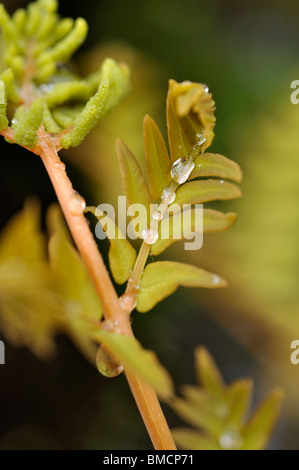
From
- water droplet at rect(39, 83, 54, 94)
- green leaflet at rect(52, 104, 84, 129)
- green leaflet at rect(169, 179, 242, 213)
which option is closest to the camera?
green leaflet at rect(169, 179, 242, 213)

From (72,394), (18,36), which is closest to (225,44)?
(18,36)

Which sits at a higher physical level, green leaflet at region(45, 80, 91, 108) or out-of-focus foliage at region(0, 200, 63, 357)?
green leaflet at region(45, 80, 91, 108)

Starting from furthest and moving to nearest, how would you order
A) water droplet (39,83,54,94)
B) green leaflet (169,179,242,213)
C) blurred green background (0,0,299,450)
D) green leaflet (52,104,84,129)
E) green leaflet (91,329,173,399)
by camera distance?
blurred green background (0,0,299,450) → water droplet (39,83,54,94) → green leaflet (52,104,84,129) → green leaflet (169,179,242,213) → green leaflet (91,329,173,399)

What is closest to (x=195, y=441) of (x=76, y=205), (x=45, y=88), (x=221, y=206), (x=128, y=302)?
(x=128, y=302)

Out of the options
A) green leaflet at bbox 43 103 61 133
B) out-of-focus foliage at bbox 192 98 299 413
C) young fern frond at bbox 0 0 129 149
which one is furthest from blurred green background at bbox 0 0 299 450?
green leaflet at bbox 43 103 61 133

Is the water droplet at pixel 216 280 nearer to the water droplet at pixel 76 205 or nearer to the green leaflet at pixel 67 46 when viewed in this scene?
the water droplet at pixel 76 205

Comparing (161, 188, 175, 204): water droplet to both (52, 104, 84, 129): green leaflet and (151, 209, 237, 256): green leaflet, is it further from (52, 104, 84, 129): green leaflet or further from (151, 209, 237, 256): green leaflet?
(52, 104, 84, 129): green leaflet

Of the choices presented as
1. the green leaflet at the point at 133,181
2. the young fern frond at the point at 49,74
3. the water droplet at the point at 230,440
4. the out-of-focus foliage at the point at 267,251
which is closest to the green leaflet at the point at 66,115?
the young fern frond at the point at 49,74

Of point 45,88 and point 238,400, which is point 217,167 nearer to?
point 238,400
